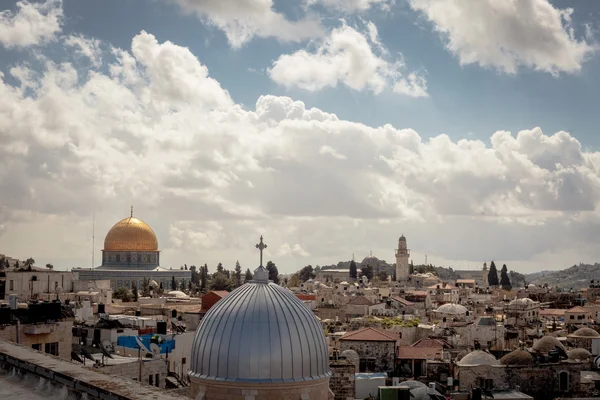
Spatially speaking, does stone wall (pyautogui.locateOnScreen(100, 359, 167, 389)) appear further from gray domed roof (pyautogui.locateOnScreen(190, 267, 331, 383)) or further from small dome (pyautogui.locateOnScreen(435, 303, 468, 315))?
small dome (pyautogui.locateOnScreen(435, 303, 468, 315))

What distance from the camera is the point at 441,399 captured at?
23.4 metres

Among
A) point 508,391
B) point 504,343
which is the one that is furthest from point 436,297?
point 508,391

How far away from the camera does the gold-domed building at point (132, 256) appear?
298 feet

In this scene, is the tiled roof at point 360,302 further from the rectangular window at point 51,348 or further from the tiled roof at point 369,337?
the rectangular window at point 51,348

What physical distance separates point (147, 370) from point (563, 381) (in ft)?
48.5

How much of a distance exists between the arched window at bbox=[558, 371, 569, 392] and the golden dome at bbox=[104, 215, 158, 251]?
7172cm

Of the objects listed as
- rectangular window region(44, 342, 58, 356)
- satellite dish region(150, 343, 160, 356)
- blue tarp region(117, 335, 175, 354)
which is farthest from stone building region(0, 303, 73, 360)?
blue tarp region(117, 335, 175, 354)

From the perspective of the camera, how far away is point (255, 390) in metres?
14.0

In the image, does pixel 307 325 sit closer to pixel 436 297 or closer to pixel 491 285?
pixel 436 297

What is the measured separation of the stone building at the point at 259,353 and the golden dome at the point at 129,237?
7979 cm

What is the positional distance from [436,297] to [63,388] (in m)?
78.0

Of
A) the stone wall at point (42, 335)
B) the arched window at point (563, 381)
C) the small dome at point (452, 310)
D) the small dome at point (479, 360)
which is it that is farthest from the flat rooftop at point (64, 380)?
the small dome at point (452, 310)

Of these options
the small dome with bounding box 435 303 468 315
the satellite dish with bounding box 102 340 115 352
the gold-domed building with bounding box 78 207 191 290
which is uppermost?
the gold-domed building with bounding box 78 207 191 290

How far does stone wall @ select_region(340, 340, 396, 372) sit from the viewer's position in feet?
108
